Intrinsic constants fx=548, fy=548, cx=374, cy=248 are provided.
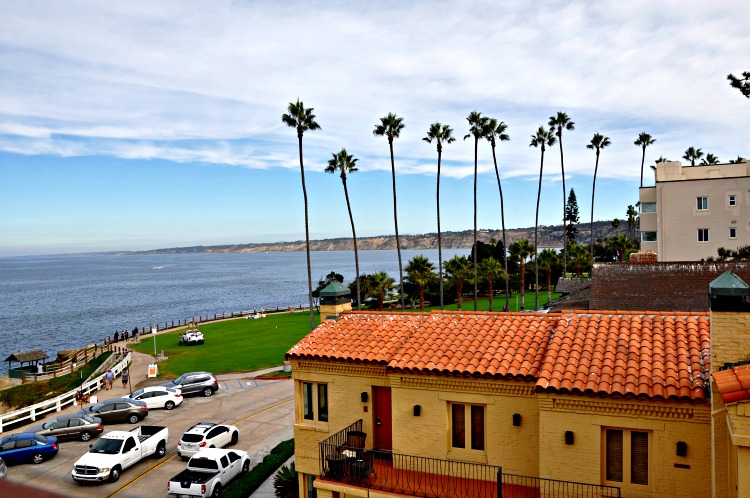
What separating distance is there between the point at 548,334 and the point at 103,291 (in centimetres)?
18921

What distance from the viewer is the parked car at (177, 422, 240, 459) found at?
25438 millimetres

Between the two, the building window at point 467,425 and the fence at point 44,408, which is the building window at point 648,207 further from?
the fence at point 44,408

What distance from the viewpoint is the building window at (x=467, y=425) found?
1455 cm

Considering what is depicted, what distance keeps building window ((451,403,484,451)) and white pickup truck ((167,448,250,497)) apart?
11748mm

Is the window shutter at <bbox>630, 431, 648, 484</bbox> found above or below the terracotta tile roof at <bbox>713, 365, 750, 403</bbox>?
below

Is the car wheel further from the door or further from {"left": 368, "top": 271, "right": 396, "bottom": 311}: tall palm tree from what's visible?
{"left": 368, "top": 271, "right": 396, "bottom": 311}: tall palm tree

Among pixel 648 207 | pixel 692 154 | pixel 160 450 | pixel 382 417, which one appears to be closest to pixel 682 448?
pixel 382 417

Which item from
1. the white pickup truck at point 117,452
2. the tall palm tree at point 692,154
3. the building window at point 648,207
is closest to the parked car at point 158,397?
the white pickup truck at point 117,452

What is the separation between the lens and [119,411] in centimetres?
3161

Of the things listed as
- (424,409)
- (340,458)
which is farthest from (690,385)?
(340,458)

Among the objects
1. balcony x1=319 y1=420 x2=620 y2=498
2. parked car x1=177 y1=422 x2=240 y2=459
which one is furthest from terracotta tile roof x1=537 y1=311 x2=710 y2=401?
parked car x1=177 y1=422 x2=240 y2=459

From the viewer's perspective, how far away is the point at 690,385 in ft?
39.2

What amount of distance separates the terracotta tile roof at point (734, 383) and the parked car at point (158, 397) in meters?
32.0

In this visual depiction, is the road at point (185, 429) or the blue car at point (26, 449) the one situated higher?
the blue car at point (26, 449)
